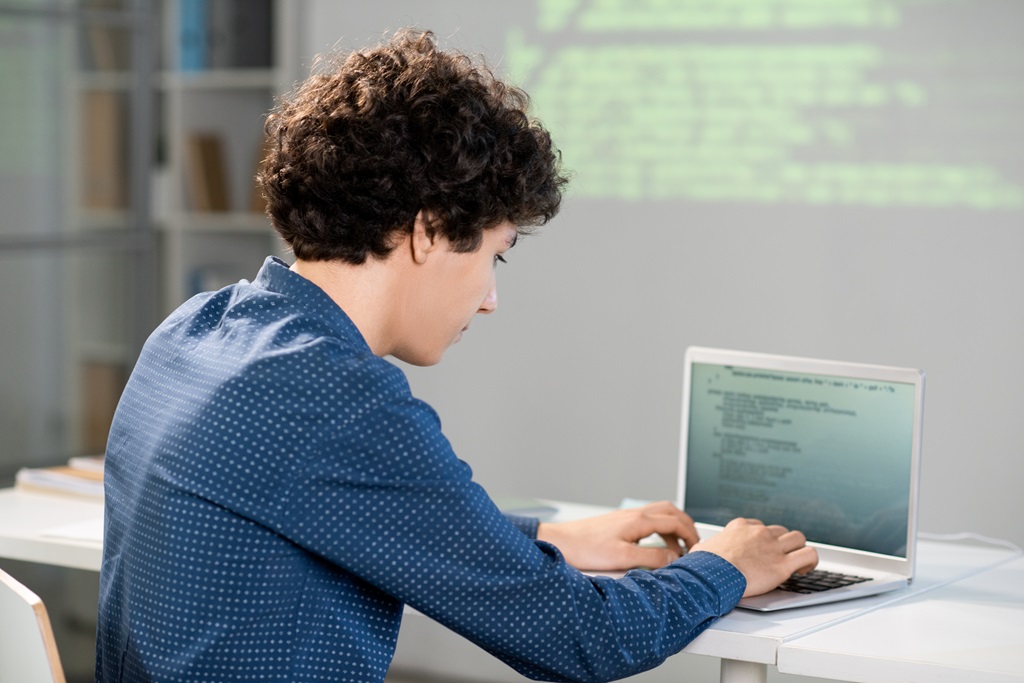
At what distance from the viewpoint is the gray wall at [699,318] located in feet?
9.72

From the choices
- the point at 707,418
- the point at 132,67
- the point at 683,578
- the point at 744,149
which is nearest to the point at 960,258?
the point at 744,149

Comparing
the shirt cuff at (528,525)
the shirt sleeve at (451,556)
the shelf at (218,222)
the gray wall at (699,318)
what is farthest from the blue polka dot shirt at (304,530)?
the shelf at (218,222)

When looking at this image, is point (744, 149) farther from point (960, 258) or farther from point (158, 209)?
point (158, 209)

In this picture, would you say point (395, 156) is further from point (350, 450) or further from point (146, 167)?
point (146, 167)

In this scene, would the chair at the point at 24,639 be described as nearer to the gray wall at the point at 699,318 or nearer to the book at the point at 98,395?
the gray wall at the point at 699,318

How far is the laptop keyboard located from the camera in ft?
5.36

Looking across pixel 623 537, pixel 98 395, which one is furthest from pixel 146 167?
pixel 623 537

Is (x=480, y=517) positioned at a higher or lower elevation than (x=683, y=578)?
higher

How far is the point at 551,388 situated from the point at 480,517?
7.66ft

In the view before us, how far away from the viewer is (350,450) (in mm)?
1166

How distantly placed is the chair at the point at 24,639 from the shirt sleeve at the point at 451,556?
24 centimetres

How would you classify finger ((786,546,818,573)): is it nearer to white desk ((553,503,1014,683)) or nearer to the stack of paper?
white desk ((553,503,1014,683))

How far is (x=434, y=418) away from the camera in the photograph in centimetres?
124

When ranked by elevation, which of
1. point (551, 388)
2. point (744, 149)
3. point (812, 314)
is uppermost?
point (744, 149)
